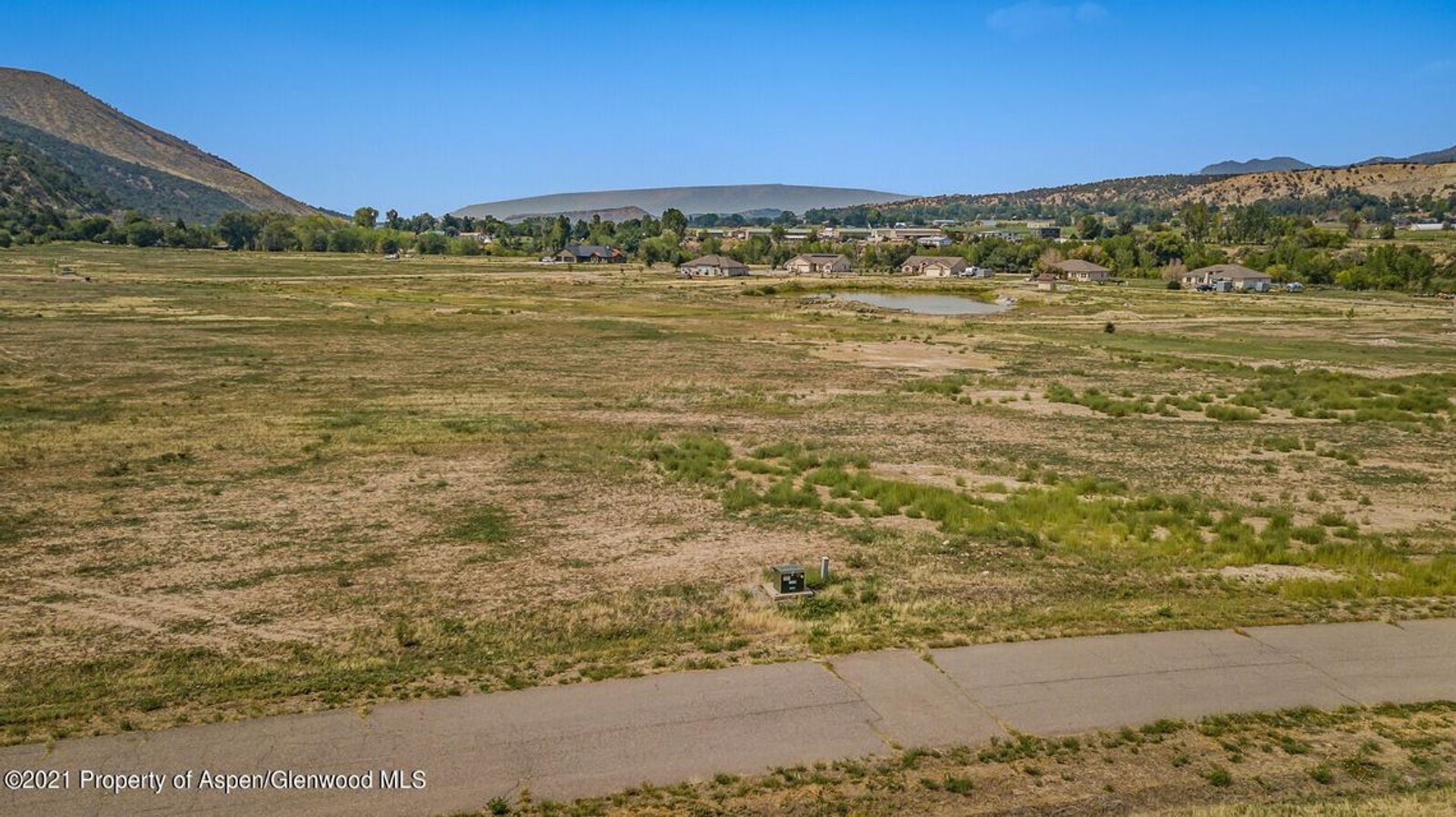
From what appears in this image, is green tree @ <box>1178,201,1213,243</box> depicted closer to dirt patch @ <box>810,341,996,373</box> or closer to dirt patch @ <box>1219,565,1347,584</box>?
dirt patch @ <box>810,341,996,373</box>

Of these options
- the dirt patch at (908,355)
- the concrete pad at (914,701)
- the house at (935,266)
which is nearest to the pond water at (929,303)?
the dirt patch at (908,355)

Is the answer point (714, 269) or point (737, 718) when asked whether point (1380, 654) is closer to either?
point (737, 718)

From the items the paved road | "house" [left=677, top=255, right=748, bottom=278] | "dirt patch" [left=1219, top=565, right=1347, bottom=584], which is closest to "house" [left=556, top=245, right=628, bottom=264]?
"house" [left=677, top=255, right=748, bottom=278]

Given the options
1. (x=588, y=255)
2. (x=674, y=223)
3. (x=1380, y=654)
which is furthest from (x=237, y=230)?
(x=1380, y=654)

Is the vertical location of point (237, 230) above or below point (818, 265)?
above

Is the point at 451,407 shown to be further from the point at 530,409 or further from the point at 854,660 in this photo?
the point at 854,660

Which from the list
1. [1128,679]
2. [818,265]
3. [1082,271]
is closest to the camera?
[1128,679]

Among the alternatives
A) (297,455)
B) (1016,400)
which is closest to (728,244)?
(1016,400)
